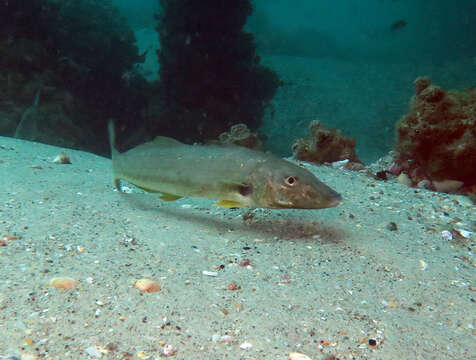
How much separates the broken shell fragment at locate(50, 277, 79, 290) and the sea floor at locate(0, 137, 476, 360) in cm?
5

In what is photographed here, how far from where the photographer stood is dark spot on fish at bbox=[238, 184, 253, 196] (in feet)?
12.1

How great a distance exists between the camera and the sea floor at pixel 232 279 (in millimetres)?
2035

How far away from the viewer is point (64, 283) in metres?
2.43

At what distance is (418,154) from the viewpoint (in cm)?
691

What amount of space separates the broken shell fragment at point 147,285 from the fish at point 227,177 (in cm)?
135

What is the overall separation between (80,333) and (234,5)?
1297 cm

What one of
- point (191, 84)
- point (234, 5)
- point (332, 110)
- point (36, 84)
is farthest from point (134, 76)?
point (332, 110)

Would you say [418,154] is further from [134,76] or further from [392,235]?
[134,76]

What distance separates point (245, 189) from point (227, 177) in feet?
0.93

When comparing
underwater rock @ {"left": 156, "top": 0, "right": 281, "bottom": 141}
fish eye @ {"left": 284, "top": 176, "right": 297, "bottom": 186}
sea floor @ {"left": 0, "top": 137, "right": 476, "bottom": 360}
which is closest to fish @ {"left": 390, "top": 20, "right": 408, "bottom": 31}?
underwater rock @ {"left": 156, "top": 0, "right": 281, "bottom": 141}

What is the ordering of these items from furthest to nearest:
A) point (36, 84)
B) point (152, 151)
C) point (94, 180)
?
point (36, 84) < point (94, 180) < point (152, 151)

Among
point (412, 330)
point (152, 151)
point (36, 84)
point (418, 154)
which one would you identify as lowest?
point (412, 330)

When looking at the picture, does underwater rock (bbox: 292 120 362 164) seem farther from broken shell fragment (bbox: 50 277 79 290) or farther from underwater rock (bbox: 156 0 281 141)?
broken shell fragment (bbox: 50 277 79 290)

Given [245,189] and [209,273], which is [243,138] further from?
[209,273]
